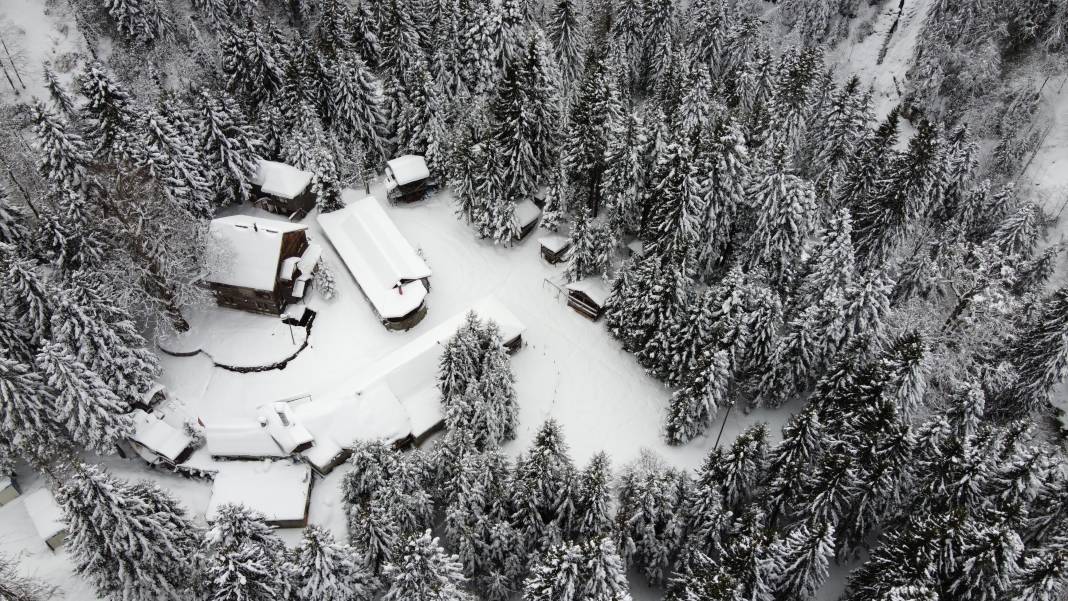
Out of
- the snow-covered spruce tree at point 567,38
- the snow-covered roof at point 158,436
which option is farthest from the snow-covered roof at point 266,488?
the snow-covered spruce tree at point 567,38

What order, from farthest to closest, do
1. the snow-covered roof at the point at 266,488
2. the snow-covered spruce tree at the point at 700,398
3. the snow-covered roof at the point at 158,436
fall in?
the snow-covered spruce tree at the point at 700,398 → the snow-covered roof at the point at 158,436 → the snow-covered roof at the point at 266,488

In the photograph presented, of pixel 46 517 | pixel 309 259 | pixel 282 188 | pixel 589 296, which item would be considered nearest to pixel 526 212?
pixel 589 296

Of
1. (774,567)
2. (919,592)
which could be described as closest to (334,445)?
(774,567)

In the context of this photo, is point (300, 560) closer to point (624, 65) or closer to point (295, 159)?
point (295, 159)

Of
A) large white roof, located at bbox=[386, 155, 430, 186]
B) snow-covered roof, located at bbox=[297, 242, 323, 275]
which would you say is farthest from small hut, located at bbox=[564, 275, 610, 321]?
snow-covered roof, located at bbox=[297, 242, 323, 275]

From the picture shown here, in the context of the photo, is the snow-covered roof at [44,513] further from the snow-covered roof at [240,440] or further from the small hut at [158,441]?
the snow-covered roof at [240,440]

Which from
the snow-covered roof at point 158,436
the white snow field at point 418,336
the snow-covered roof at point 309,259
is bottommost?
the white snow field at point 418,336
